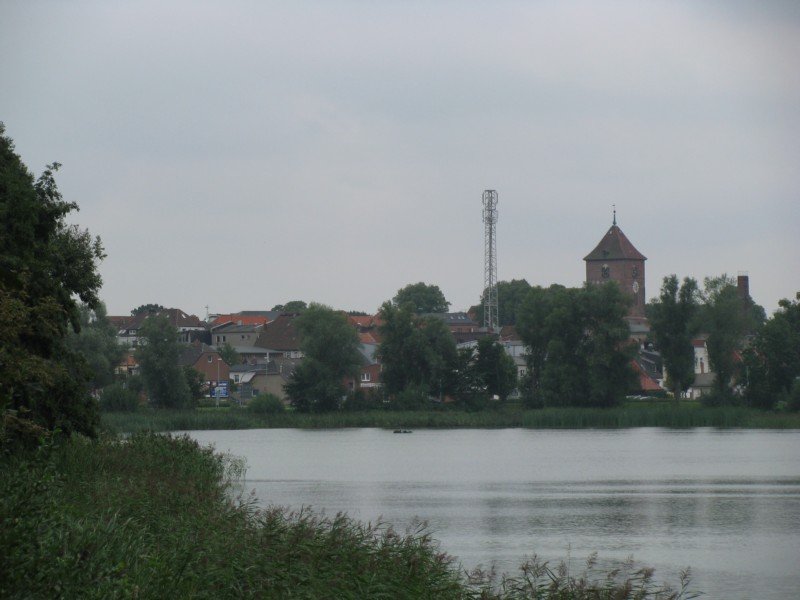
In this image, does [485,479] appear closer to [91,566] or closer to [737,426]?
[91,566]

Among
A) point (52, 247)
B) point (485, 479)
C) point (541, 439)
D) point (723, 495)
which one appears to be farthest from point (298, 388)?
point (52, 247)

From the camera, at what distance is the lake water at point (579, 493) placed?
23875mm

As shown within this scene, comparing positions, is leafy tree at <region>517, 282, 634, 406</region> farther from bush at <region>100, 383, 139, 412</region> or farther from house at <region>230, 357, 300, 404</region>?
house at <region>230, 357, 300, 404</region>

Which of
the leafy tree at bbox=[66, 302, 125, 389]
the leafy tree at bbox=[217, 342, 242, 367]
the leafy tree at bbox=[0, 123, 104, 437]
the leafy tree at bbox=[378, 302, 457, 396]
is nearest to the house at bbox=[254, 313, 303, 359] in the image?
the leafy tree at bbox=[217, 342, 242, 367]

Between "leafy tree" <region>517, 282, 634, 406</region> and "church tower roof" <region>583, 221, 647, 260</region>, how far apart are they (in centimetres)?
7818

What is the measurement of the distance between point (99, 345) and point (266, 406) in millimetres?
Answer: 13521

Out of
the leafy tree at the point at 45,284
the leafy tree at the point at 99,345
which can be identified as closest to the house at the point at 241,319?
the leafy tree at the point at 99,345

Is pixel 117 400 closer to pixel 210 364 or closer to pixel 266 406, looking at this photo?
pixel 266 406

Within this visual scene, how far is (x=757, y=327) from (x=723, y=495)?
196ft

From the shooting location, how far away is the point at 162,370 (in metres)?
86.2

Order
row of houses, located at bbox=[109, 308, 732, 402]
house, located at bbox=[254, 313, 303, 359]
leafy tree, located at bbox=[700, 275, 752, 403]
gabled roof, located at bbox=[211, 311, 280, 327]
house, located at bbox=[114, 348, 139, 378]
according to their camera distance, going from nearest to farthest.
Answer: leafy tree, located at bbox=[700, 275, 752, 403] < house, located at bbox=[114, 348, 139, 378] < row of houses, located at bbox=[109, 308, 732, 402] < house, located at bbox=[254, 313, 303, 359] < gabled roof, located at bbox=[211, 311, 280, 327]

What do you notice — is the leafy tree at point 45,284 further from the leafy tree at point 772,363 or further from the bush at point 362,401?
the leafy tree at point 772,363

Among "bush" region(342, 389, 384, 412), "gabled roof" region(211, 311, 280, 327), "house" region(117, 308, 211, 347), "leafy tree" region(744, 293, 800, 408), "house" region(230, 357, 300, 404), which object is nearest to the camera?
"leafy tree" region(744, 293, 800, 408)

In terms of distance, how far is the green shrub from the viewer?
86938mm
